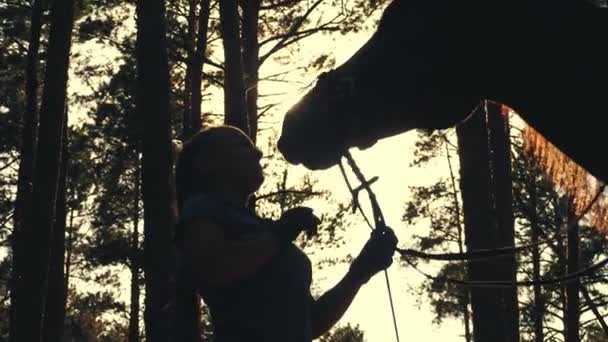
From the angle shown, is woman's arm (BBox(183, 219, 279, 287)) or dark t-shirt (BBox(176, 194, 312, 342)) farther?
dark t-shirt (BBox(176, 194, 312, 342))

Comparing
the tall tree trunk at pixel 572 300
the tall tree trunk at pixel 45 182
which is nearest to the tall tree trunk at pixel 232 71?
the tall tree trunk at pixel 45 182

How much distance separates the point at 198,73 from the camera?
52.6 feet

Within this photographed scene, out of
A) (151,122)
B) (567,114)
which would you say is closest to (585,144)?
(567,114)

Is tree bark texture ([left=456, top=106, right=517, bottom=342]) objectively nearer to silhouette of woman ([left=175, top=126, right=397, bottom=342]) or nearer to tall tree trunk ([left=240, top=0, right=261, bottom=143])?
tall tree trunk ([left=240, top=0, right=261, bottom=143])

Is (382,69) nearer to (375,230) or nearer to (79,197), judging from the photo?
(375,230)

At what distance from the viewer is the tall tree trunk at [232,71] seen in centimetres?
1161

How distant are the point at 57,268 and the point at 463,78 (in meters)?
19.8

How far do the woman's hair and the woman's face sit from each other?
1cm

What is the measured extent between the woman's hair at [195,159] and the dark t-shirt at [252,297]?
0.17m

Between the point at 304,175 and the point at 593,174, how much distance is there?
1747cm

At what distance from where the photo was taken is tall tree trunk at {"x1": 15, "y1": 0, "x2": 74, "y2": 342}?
43.5 feet

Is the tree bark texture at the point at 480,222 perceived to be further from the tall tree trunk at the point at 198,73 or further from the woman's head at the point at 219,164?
the tall tree trunk at the point at 198,73

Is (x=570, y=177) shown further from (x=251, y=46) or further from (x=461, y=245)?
(x=461, y=245)

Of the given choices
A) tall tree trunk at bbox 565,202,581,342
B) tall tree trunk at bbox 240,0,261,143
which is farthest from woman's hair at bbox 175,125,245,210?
tall tree trunk at bbox 565,202,581,342
